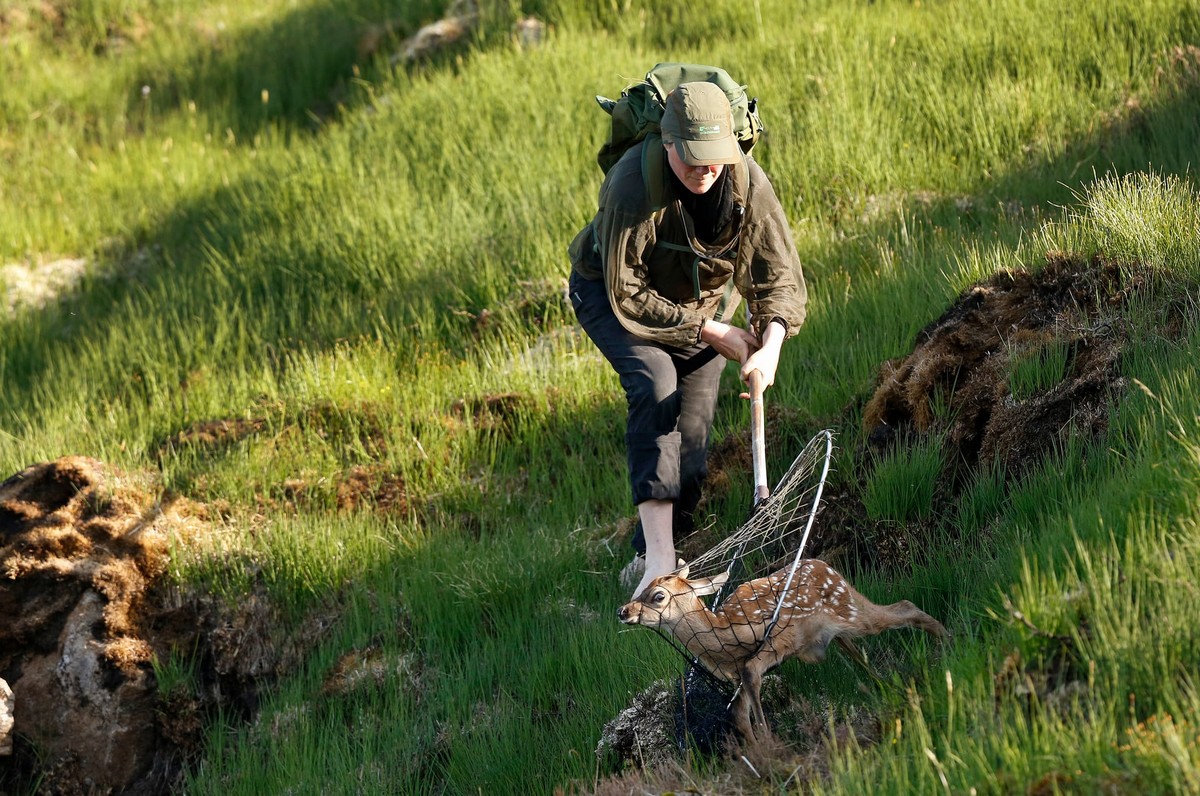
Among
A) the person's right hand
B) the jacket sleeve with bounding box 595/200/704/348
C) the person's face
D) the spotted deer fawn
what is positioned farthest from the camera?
the person's right hand

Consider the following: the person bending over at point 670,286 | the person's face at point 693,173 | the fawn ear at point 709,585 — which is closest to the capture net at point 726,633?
the fawn ear at point 709,585

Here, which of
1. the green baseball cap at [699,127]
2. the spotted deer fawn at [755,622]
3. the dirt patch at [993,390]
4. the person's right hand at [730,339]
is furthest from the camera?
the dirt patch at [993,390]

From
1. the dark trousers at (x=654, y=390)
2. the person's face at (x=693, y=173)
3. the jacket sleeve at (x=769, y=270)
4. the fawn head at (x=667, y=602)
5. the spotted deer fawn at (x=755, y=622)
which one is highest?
the person's face at (x=693, y=173)

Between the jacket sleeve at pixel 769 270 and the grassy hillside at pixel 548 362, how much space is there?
0.92m

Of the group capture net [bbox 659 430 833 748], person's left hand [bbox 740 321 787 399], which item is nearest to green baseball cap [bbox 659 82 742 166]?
person's left hand [bbox 740 321 787 399]

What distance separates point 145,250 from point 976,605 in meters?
8.20

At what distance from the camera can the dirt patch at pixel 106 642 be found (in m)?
6.23

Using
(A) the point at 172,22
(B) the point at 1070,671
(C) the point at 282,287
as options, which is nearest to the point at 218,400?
(C) the point at 282,287

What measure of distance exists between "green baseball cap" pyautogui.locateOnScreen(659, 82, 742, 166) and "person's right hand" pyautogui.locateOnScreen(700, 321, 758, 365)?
0.75 metres

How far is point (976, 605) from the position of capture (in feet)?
13.5

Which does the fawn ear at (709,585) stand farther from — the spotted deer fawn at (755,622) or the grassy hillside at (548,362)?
the grassy hillside at (548,362)

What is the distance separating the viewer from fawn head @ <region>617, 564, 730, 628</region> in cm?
405

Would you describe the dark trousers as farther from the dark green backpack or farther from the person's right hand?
the dark green backpack

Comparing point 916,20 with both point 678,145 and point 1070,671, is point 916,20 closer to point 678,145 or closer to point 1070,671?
point 678,145
